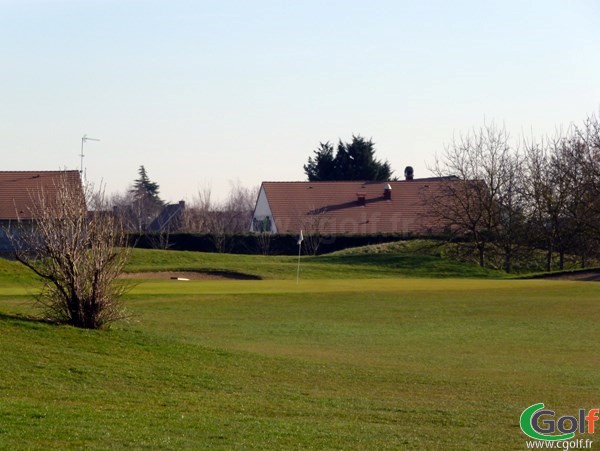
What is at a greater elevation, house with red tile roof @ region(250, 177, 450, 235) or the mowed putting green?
house with red tile roof @ region(250, 177, 450, 235)

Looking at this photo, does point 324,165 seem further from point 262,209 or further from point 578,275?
point 578,275

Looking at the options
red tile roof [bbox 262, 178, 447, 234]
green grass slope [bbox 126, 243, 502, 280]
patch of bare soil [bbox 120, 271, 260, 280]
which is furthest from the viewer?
red tile roof [bbox 262, 178, 447, 234]

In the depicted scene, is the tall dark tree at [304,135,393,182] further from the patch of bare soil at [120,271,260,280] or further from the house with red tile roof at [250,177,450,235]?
the patch of bare soil at [120,271,260,280]

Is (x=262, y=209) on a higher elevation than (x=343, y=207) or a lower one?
lower

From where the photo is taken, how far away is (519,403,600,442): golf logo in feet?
37.7

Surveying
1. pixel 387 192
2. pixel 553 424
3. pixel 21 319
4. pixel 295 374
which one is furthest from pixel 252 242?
pixel 553 424

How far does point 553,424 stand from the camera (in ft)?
39.8

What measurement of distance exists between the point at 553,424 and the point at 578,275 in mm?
33028

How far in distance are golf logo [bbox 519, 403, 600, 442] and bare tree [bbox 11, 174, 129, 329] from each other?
308 inches

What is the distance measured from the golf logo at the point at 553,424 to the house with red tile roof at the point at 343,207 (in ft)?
177

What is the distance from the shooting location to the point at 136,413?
37.8 feet

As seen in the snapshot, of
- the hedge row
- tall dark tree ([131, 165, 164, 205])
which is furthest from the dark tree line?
tall dark tree ([131, 165, 164, 205])

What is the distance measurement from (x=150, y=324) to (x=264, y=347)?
3714mm

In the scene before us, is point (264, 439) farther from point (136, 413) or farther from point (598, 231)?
point (598, 231)
